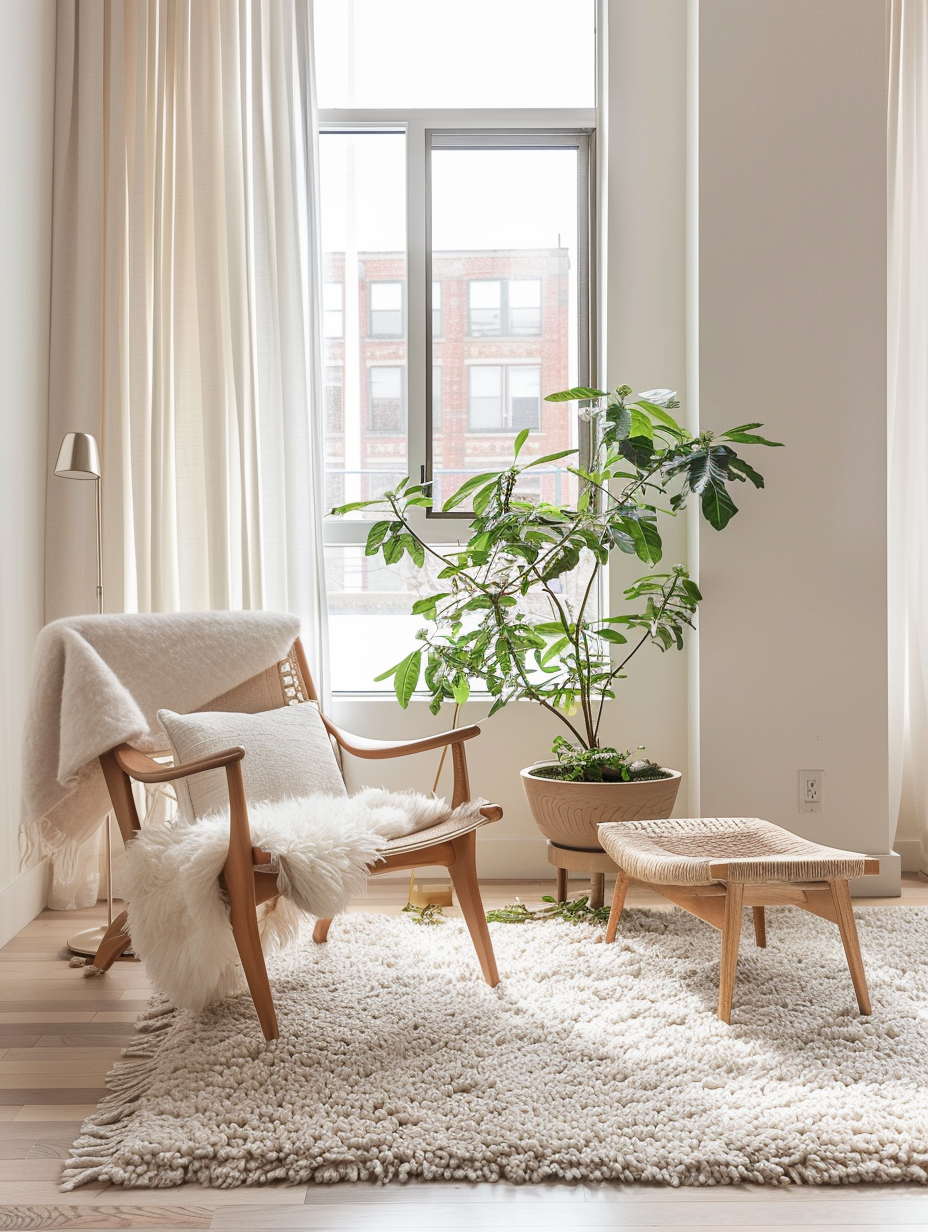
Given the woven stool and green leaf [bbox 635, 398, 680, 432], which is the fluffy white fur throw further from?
green leaf [bbox 635, 398, 680, 432]

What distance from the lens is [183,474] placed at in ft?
9.64

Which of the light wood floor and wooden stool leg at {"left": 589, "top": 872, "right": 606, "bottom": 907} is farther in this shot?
wooden stool leg at {"left": 589, "top": 872, "right": 606, "bottom": 907}

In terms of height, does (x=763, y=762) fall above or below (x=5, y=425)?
below

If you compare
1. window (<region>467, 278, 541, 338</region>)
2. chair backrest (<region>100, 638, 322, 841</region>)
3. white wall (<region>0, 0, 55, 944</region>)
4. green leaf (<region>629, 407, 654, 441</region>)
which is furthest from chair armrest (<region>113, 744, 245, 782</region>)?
window (<region>467, 278, 541, 338</region>)

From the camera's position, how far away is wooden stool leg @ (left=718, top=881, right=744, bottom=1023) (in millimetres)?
1879

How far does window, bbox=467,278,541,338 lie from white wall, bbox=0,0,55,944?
133 centimetres

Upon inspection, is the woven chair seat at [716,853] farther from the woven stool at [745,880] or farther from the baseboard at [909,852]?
the baseboard at [909,852]

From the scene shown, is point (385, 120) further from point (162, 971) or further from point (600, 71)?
point (162, 971)

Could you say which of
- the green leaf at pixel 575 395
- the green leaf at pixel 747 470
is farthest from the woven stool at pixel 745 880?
the green leaf at pixel 575 395

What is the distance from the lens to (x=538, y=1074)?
1681 mm

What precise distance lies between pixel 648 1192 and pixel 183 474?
2.31 meters

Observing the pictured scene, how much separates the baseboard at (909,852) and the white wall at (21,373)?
270cm

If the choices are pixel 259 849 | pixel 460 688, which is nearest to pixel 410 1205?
pixel 259 849

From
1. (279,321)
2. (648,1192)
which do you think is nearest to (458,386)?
(279,321)
